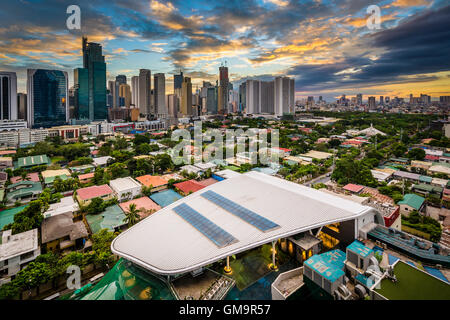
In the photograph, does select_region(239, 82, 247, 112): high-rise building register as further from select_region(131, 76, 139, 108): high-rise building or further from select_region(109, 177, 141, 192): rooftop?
select_region(109, 177, 141, 192): rooftop

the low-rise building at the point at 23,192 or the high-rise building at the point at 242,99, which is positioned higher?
the high-rise building at the point at 242,99

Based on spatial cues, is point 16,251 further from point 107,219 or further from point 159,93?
point 159,93

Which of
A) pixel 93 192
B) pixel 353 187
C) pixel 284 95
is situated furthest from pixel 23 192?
pixel 284 95

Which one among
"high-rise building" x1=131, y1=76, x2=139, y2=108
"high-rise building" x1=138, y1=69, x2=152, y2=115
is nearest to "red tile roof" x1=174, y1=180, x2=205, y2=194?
"high-rise building" x1=138, y1=69, x2=152, y2=115

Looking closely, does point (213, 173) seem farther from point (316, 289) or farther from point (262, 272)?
point (316, 289)

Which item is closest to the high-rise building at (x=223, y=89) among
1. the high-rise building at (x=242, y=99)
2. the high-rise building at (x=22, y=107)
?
Result: the high-rise building at (x=242, y=99)

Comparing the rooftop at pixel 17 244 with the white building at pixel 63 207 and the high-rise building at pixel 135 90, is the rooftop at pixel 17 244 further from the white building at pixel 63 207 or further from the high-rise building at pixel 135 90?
the high-rise building at pixel 135 90

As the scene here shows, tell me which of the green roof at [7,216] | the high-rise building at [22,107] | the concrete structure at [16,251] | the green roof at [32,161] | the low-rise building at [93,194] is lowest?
the concrete structure at [16,251]
